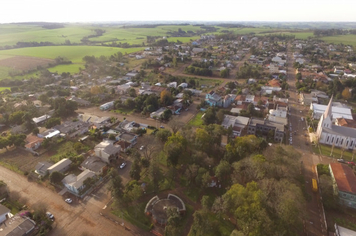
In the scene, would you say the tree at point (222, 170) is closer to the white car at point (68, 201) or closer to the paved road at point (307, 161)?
the paved road at point (307, 161)

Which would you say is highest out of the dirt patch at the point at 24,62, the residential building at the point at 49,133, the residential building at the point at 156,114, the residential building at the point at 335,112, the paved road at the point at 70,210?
the dirt patch at the point at 24,62

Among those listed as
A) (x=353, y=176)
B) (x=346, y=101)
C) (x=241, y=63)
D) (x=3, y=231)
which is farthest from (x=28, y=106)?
(x=241, y=63)

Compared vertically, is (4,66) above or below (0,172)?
above

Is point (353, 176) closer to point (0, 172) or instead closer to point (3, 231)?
point (3, 231)

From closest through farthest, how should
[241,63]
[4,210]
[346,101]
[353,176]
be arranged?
1. [4,210]
2. [353,176]
3. [346,101]
4. [241,63]

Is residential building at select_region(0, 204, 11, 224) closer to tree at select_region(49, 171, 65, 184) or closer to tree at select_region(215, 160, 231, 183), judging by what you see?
tree at select_region(49, 171, 65, 184)

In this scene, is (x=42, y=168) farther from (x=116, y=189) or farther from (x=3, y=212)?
(x=116, y=189)

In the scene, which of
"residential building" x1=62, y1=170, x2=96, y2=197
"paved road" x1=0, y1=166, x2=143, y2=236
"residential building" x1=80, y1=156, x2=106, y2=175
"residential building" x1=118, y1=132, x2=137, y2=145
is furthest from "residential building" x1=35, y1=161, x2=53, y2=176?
"residential building" x1=118, y1=132, x2=137, y2=145

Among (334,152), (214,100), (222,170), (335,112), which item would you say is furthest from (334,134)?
(214,100)

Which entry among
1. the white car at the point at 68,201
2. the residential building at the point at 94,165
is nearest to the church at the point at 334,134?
the residential building at the point at 94,165
